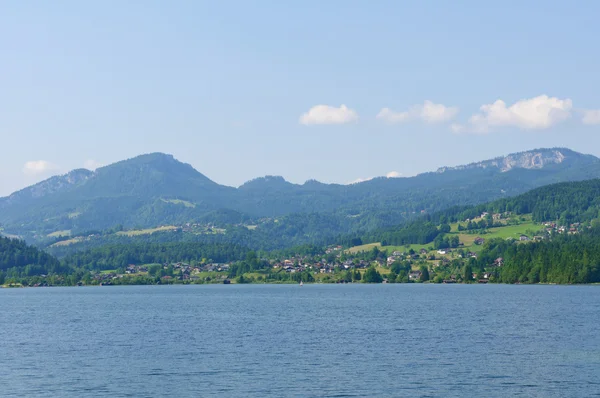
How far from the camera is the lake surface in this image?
189 feet

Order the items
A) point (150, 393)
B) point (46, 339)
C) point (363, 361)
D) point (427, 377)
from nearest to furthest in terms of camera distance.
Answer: point (150, 393) → point (427, 377) → point (363, 361) → point (46, 339)

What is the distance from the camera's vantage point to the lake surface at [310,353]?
189ft

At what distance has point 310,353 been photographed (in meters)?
74.5

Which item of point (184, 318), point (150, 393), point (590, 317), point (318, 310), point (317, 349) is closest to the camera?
point (150, 393)

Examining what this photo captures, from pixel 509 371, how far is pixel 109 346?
3790 centimetres

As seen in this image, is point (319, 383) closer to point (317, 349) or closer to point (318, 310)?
point (317, 349)

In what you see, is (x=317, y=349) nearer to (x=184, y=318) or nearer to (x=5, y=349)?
(x=5, y=349)

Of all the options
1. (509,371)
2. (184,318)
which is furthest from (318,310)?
(509,371)

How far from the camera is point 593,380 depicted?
2304 inches

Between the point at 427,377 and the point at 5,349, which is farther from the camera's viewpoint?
the point at 5,349

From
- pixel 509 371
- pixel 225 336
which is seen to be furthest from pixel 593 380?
pixel 225 336

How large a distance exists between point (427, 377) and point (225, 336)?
33.6 m

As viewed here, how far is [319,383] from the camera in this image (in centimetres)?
5909

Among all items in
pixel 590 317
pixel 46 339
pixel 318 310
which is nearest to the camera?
pixel 46 339
